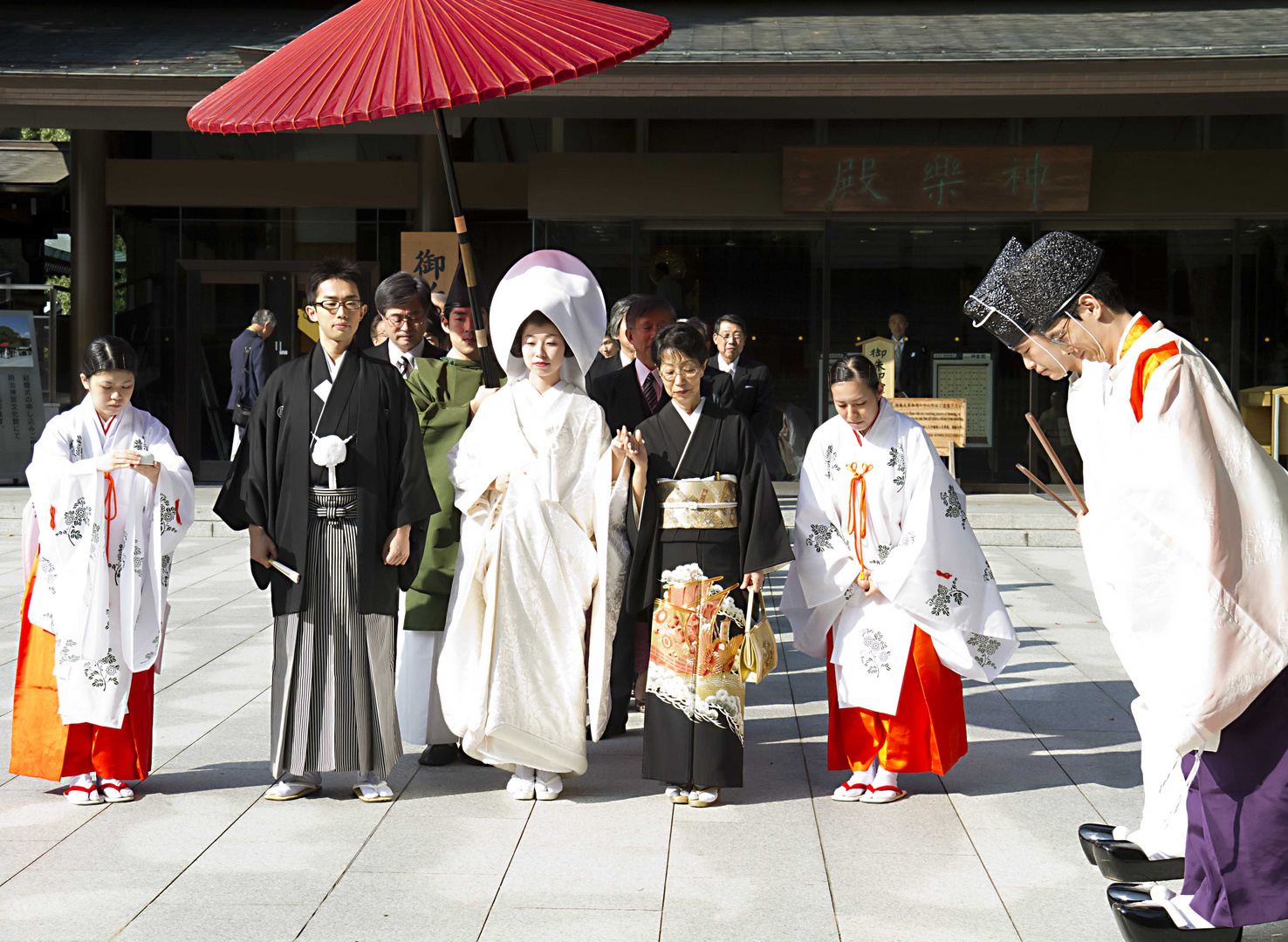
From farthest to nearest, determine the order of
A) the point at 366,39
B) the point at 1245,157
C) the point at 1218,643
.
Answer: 1. the point at 1245,157
2. the point at 366,39
3. the point at 1218,643

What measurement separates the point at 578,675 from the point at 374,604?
27.7 inches

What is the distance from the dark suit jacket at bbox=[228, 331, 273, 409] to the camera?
36.2ft

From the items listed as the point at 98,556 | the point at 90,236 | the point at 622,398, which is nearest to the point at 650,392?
the point at 622,398

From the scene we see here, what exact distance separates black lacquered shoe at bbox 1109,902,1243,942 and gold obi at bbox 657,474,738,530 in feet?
5.70

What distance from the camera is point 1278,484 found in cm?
256

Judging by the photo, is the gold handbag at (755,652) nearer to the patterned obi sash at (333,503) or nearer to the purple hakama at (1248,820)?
the patterned obi sash at (333,503)

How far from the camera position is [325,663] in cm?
386

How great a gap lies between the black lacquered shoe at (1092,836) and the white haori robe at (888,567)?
0.80m

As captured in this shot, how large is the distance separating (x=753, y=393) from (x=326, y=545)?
3.04 meters

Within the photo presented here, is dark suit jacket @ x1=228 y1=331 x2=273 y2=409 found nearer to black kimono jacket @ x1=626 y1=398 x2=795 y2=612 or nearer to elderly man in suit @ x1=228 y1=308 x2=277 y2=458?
elderly man in suit @ x1=228 y1=308 x2=277 y2=458

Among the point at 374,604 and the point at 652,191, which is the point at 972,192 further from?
the point at 374,604

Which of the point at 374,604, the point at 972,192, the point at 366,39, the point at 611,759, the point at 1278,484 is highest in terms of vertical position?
the point at 972,192

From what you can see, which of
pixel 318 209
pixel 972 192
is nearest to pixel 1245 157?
pixel 972 192

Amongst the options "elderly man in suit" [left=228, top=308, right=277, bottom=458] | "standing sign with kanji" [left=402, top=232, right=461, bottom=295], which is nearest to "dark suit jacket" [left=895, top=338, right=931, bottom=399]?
"standing sign with kanji" [left=402, top=232, right=461, bottom=295]
